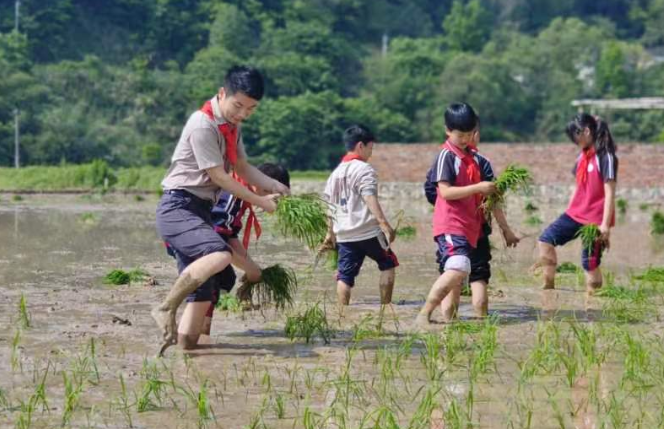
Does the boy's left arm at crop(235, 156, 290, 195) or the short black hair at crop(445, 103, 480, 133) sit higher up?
the short black hair at crop(445, 103, 480, 133)

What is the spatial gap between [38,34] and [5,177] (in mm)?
45065

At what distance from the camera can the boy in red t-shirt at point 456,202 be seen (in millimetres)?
8578

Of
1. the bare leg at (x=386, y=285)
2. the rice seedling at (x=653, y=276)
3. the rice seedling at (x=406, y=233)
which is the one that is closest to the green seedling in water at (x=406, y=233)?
the rice seedling at (x=406, y=233)

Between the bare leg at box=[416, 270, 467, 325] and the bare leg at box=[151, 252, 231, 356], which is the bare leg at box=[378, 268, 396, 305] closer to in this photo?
the bare leg at box=[416, 270, 467, 325]

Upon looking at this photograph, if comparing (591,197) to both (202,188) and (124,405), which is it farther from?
(124,405)

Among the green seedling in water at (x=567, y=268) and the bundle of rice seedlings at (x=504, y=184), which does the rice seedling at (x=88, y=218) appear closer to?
the green seedling in water at (x=567, y=268)

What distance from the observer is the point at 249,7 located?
9569 centimetres

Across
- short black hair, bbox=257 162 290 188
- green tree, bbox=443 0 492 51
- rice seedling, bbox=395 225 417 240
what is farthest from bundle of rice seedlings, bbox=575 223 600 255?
green tree, bbox=443 0 492 51

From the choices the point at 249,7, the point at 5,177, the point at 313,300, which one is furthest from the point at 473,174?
the point at 249,7

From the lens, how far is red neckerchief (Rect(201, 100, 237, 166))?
755 cm

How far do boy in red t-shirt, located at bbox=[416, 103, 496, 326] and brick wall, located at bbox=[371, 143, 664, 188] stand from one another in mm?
28598

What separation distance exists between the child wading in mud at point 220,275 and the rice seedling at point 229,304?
54 centimetres

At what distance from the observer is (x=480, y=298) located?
9211 mm

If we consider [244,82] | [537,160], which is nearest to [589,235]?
[244,82]
